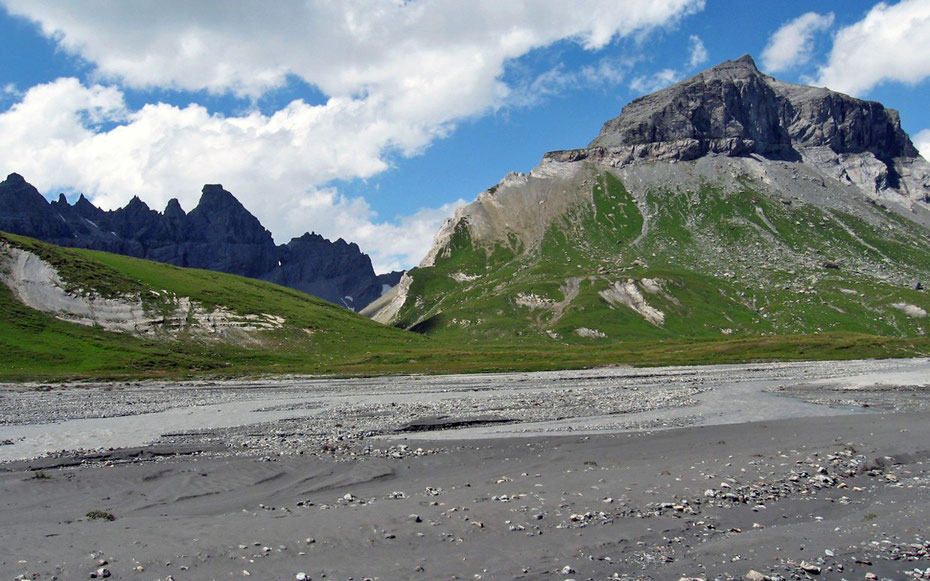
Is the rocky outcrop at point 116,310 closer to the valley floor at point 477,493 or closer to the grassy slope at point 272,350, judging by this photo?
the grassy slope at point 272,350

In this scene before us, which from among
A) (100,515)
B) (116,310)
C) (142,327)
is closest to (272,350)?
(142,327)

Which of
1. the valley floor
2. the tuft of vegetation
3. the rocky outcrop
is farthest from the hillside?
the tuft of vegetation

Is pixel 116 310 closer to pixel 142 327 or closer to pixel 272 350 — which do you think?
pixel 142 327

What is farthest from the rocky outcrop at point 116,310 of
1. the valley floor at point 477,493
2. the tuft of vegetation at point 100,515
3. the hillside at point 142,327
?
the tuft of vegetation at point 100,515

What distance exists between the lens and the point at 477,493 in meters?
25.7

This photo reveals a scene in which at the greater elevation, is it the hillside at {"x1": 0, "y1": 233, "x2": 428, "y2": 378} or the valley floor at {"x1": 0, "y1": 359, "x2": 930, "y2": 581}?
the hillside at {"x1": 0, "y1": 233, "x2": 428, "y2": 378}

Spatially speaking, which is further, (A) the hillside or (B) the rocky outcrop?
(B) the rocky outcrop

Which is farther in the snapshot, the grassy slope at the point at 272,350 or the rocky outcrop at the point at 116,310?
the rocky outcrop at the point at 116,310

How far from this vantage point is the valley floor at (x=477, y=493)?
17.7 m

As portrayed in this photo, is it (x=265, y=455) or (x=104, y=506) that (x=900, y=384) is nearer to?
(x=265, y=455)

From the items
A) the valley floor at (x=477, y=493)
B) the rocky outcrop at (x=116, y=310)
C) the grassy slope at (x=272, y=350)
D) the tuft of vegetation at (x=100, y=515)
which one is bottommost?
the valley floor at (x=477, y=493)

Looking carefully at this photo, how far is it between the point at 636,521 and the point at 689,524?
1.69 m

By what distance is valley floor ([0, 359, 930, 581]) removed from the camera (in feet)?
58.1

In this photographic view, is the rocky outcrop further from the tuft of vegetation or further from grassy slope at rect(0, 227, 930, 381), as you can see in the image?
the tuft of vegetation
